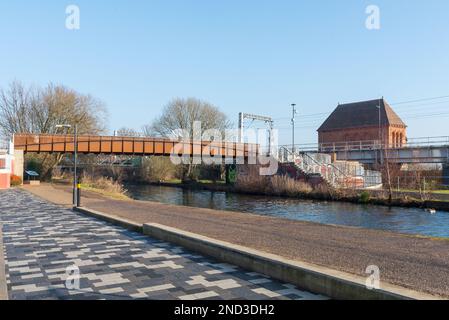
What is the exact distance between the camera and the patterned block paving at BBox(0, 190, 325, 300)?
5.68 meters

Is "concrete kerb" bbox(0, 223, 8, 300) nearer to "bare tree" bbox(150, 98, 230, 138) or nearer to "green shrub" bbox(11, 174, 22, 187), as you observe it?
"green shrub" bbox(11, 174, 22, 187)

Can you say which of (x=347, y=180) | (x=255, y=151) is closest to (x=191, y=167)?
(x=255, y=151)

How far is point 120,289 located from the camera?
5848 mm

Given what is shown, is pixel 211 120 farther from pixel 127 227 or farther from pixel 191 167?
pixel 127 227

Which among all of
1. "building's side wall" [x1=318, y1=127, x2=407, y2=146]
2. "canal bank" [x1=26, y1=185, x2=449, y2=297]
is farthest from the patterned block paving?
"building's side wall" [x1=318, y1=127, x2=407, y2=146]

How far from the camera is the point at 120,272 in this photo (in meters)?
6.86

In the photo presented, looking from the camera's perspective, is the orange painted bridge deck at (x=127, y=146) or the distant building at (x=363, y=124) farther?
→ the distant building at (x=363, y=124)

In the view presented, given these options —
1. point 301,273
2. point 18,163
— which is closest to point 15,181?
point 18,163

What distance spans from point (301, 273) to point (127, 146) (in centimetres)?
4038

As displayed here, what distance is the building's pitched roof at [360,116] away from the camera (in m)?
74.0

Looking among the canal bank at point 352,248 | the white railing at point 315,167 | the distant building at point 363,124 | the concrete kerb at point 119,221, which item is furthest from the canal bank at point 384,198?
the distant building at point 363,124

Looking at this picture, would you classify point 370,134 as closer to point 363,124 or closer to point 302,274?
point 363,124

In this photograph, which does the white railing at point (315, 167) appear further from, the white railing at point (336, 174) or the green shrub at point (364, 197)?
the green shrub at point (364, 197)

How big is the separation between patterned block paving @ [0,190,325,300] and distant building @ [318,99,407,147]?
215 feet
